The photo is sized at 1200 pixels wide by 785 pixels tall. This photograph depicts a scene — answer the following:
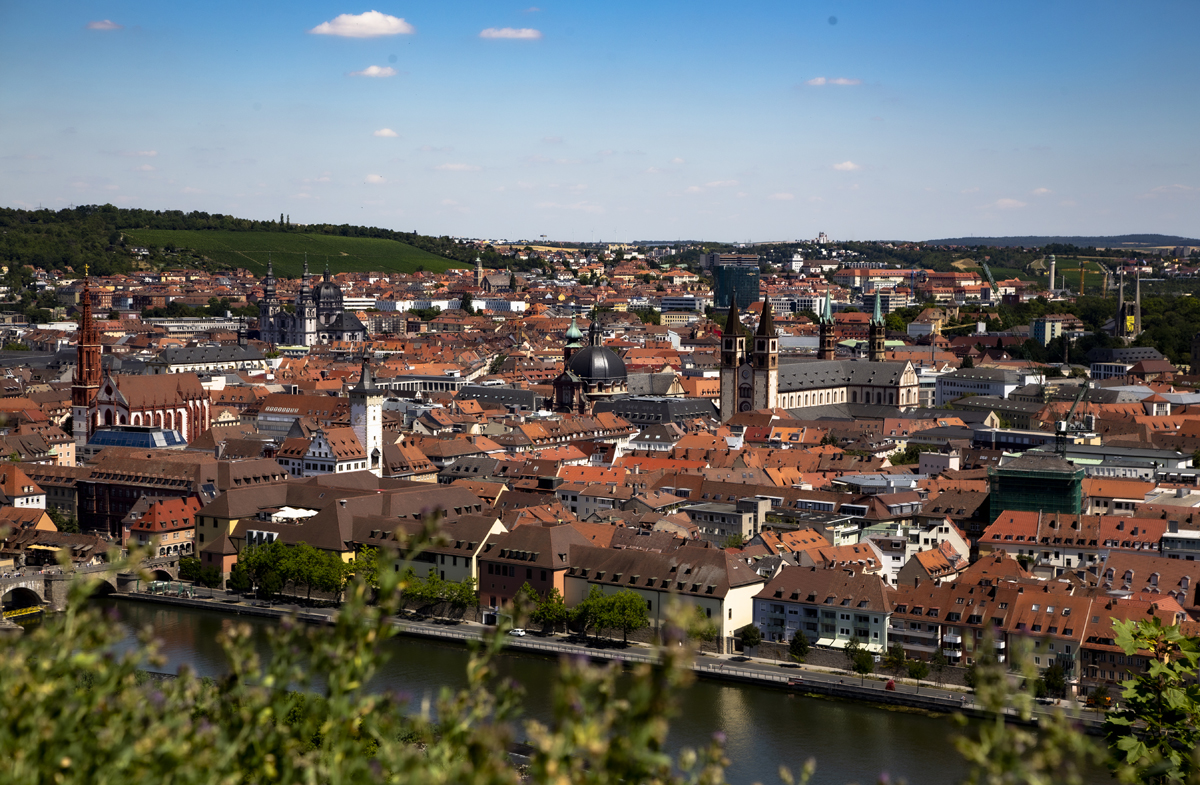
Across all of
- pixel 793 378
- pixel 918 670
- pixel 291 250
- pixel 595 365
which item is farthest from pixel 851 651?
pixel 291 250

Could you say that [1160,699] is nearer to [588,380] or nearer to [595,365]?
[588,380]

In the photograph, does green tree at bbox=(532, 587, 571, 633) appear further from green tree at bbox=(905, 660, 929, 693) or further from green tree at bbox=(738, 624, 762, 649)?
green tree at bbox=(905, 660, 929, 693)

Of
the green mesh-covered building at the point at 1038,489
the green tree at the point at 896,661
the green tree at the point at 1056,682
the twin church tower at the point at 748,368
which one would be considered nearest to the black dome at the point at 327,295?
the twin church tower at the point at 748,368

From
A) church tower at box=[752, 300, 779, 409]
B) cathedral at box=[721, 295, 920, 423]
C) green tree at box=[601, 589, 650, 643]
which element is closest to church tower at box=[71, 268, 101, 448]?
cathedral at box=[721, 295, 920, 423]

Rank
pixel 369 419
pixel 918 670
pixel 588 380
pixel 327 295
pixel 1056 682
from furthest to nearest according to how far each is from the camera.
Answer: pixel 327 295 → pixel 588 380 → pixel 369 419 → pixel 918 670 → pixel 1056 682

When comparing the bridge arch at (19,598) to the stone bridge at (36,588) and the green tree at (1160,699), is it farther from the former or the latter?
the green tree at (1160,699)

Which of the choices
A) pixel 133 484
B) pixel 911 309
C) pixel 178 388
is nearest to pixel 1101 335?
pixel 911 309
